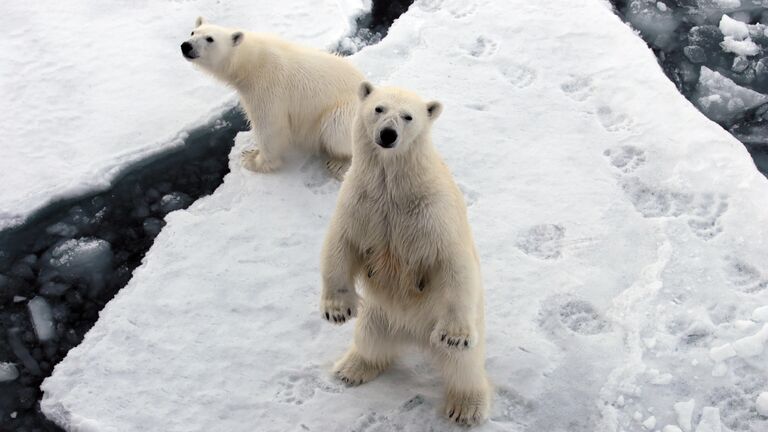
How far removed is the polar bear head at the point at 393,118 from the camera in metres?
3.29


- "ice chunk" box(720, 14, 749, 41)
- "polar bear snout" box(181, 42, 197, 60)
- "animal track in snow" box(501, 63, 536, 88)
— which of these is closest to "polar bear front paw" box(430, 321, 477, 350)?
"polar bear snout" box(181, 42, 197, 60)

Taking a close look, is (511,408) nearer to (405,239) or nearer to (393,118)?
(405,239)

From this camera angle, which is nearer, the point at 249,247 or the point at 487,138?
the point at 249,247

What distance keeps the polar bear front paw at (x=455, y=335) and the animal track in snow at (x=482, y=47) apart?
3.39 meters

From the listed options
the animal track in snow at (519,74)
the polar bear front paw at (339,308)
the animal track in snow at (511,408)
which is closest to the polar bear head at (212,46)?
the animal track in snow at (519,74)

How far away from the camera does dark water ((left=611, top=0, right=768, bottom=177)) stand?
5.94 m

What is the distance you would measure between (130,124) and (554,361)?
3.61 meters

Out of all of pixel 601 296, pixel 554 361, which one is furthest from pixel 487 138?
pixel 554 361

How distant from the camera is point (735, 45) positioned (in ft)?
21.4

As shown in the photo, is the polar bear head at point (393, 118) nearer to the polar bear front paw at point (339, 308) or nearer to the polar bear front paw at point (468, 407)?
the polar bear front paw at point (339, 308)

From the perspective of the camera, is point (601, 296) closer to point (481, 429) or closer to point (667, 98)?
point (481, 429)

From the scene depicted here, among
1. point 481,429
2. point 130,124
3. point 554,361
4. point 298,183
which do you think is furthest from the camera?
point 130,124

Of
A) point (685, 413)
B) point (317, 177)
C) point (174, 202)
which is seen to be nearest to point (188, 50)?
point (174, 202)

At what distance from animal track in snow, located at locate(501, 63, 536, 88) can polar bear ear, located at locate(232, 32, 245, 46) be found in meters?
2.10
